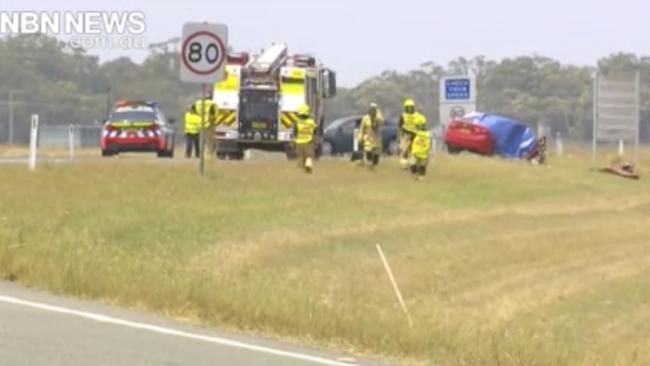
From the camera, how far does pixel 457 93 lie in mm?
38219

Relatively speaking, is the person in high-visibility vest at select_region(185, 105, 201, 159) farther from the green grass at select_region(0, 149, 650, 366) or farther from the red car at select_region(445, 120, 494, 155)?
the red car at select_region(445, 120, 494, 155)

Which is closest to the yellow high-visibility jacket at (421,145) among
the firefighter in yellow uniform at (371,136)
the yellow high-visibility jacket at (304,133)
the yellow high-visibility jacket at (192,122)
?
the firefighter in yellow uniform at (371,136)

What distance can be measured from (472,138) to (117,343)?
130 feet

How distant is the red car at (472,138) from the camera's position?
49.7 meters

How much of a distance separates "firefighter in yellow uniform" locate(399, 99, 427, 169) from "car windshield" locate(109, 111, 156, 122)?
966cm

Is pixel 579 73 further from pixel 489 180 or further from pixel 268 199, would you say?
pixel 268 199

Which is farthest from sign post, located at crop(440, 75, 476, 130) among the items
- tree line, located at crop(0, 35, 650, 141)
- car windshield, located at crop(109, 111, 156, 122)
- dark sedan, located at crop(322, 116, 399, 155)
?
tree line, located at crop(0, 35, 650, 141)

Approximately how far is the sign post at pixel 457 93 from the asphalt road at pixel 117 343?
2591 centimetres

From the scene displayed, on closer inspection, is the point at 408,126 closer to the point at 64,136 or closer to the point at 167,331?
the point at 167,331

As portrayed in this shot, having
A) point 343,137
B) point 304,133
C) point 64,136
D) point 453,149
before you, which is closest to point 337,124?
point 343,137

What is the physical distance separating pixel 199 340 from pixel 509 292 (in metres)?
11.9

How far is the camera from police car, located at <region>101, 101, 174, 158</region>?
40188 mm

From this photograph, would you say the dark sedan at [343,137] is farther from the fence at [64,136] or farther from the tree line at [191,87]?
the tree line at [191,87]

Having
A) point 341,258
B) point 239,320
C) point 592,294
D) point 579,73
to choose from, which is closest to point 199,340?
point 239,320
